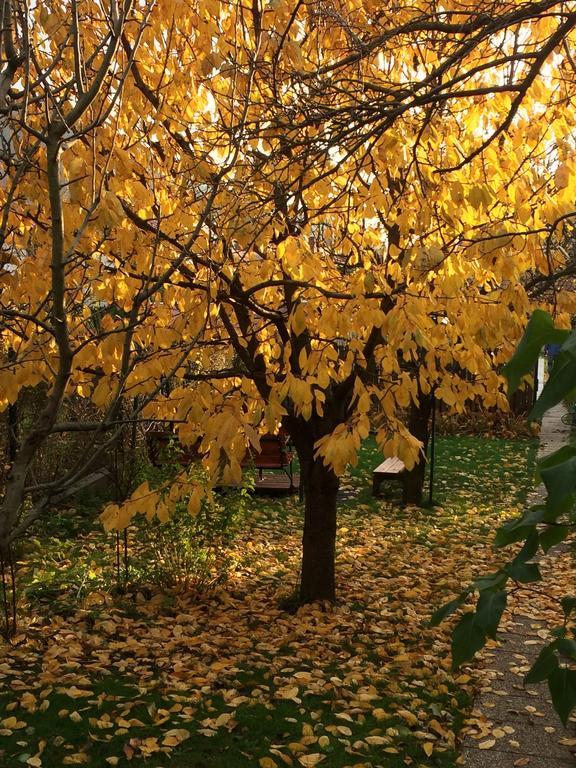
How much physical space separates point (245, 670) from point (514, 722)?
5.39 ft

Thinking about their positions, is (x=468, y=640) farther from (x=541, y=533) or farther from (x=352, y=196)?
(x=352, y=196)

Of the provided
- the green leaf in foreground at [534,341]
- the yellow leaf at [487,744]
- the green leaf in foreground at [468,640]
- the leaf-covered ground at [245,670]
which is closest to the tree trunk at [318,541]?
the leaf-covered ground at [245,670]

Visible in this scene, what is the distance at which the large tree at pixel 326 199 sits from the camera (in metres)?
3.92

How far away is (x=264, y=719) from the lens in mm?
4227

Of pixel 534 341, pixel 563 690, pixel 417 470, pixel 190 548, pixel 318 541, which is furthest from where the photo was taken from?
pixel 417 470

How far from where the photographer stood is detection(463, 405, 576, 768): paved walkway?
3.86m

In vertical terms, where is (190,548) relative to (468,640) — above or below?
below

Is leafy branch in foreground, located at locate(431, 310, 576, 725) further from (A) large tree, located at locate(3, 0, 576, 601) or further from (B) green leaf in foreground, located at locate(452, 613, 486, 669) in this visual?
(A) large tree, located at locate(3, 0, 576, 601)

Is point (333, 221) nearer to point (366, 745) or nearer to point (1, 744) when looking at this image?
point (366, 745)

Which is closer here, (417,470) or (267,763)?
(267,763)

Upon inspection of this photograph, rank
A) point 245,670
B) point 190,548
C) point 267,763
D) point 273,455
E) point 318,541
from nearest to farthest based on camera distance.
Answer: point 267,763 < point 245,670 < point 318,541 < point 190,548 < point 273,455

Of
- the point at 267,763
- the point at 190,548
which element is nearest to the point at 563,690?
the point at 267,763

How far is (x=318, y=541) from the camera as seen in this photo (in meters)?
A: 6.27

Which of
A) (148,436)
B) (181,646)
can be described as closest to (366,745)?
(181,646)
